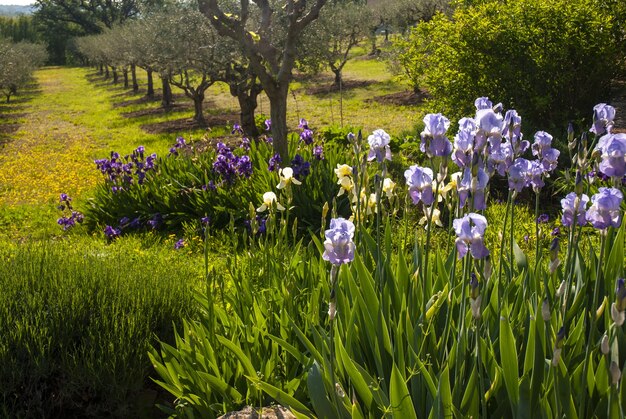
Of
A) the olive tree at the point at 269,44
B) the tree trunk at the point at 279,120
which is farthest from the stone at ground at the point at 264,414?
the tree trunk at the point at 279,120

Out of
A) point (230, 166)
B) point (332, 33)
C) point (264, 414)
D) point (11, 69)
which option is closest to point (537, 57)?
point (230, 166)

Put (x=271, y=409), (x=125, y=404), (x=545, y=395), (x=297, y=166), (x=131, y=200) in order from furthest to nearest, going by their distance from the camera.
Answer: (x=131, y=200)
(x=297, y=166)
(x=125, y=404)
(x=271, y=409)
(x=545, y=395)

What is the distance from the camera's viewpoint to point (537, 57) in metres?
8.11

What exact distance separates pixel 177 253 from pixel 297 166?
1434mm

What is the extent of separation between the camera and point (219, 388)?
2500 mm

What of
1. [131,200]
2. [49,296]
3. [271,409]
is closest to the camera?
[271,409]

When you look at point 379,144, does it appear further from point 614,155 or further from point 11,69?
point 11,69

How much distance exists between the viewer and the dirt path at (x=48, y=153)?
989 centimetres

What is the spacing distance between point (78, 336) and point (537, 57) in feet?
23.4

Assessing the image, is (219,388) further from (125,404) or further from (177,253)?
(177,253)

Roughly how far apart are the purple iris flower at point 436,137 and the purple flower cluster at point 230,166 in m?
4.27

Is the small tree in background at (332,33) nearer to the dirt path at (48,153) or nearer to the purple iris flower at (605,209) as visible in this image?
the dirt path at (48,153)

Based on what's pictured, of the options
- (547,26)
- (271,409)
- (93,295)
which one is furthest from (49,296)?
(547,26)

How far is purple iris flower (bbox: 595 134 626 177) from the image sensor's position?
156 cm
